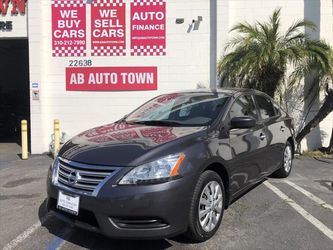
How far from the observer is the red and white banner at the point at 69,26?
37.0 feet

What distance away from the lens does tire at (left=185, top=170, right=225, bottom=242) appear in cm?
409

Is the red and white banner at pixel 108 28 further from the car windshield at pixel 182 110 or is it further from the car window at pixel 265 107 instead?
the car windshield at pixel 182 110

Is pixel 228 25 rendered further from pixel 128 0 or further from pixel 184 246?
pixel 184 246

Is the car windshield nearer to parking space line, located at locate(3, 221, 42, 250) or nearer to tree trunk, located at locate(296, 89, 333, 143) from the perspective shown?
parking space line, located at locate(3, 221, 42, 250)

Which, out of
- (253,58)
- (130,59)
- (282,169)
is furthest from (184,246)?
(130,59)

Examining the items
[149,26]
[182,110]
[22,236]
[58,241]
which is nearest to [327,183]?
[182,110]

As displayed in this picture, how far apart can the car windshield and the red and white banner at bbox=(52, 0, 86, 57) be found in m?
6.02

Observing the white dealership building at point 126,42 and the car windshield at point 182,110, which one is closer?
the car windshield at point 182,110

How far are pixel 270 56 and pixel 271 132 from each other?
13.1 feet

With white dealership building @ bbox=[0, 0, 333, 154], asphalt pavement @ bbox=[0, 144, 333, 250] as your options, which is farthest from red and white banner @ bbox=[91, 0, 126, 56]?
asphalt pavement @ bbox=[0, 144, 333, 250]

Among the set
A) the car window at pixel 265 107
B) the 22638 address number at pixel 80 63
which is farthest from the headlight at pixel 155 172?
the 22638 address number at pixel 80 63

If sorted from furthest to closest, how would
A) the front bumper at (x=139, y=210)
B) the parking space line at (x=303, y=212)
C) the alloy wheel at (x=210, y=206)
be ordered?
the parking space line at (x=303, y=212), the alloy wheel at (x=210, y=206), the front bumper at (x=139, y=210)

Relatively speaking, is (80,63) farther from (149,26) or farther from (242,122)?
(242,122)

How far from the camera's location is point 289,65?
10.9m
